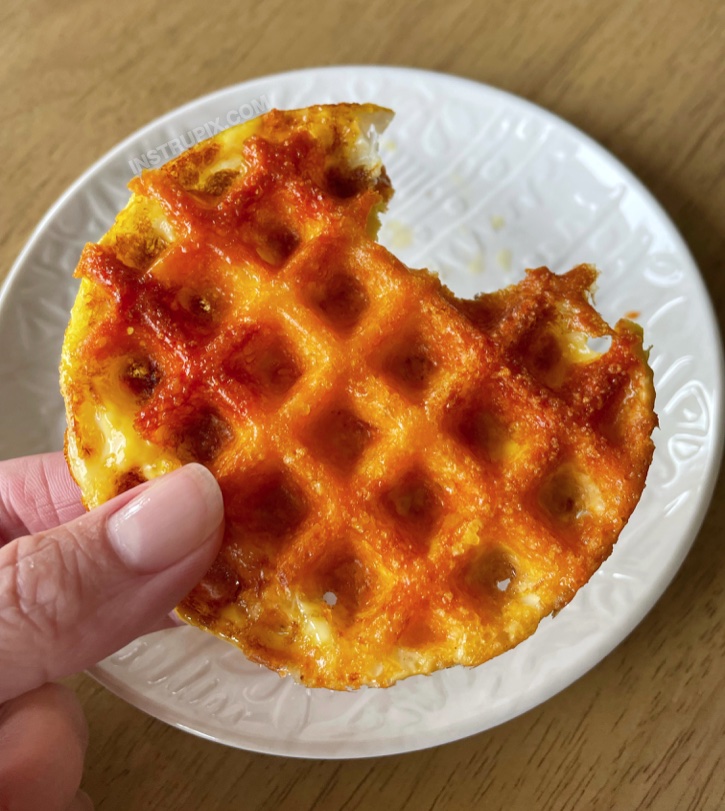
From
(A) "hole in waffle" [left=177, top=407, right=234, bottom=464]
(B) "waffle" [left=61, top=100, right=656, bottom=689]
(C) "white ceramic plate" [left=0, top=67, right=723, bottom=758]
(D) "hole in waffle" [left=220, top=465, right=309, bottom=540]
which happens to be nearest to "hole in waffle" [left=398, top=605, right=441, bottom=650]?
(B) "waffle" [left=61, top=100, right=656, bottom=689]

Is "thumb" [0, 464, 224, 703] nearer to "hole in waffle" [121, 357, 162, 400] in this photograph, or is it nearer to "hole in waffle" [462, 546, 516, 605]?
"hole in waffle" [121, 357, 162, 400]

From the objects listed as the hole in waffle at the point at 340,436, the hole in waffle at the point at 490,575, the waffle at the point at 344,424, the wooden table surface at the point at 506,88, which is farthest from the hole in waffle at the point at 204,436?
the wooden table surface at the point at 506,88

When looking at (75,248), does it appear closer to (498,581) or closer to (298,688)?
(298,688)

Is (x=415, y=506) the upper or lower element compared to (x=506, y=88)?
lower

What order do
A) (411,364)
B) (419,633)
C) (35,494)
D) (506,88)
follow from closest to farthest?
(419,633)
(411,364)
(35,494)
(506,88)

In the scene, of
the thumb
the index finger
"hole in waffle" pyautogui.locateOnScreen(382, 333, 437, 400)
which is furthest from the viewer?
the index finger

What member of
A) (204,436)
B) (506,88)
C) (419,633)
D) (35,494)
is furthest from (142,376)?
(506,88)

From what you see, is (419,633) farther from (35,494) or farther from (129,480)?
(35,494)
